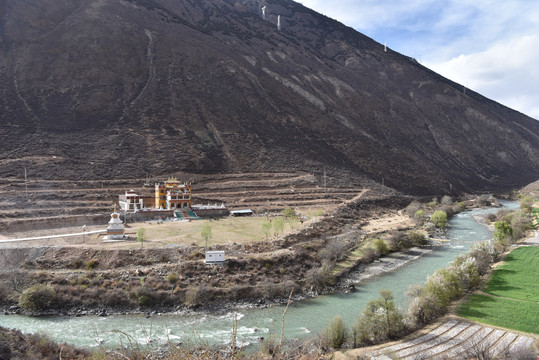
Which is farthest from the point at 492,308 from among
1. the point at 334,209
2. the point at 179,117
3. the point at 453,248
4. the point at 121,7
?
the point at 121,7

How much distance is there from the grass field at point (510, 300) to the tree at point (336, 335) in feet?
29.7

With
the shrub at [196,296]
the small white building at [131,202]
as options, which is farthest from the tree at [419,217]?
the small white building at [131,202]

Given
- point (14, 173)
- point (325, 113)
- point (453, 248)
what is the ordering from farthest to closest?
point (325, 113)
point (14, 173)
point (453, 248)

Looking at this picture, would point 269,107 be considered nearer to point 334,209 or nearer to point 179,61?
point 179,61

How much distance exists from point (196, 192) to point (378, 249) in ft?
113

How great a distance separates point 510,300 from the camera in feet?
89.8

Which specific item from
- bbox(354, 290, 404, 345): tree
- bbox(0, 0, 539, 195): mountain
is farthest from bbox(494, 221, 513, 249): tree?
bbox(0, 0, 539, 195): mountain

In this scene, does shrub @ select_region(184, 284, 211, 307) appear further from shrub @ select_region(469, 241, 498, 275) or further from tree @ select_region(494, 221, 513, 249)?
tree @ select_region(494, 221, 513, 249)

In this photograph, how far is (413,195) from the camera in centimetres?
8475

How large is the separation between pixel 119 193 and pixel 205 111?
3615 centimetres

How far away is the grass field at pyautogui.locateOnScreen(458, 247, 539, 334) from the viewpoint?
950 inches

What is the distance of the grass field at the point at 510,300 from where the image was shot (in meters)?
24.1

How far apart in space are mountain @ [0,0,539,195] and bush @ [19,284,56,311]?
117ft

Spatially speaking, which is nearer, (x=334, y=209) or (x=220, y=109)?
(x=334, y=209)
